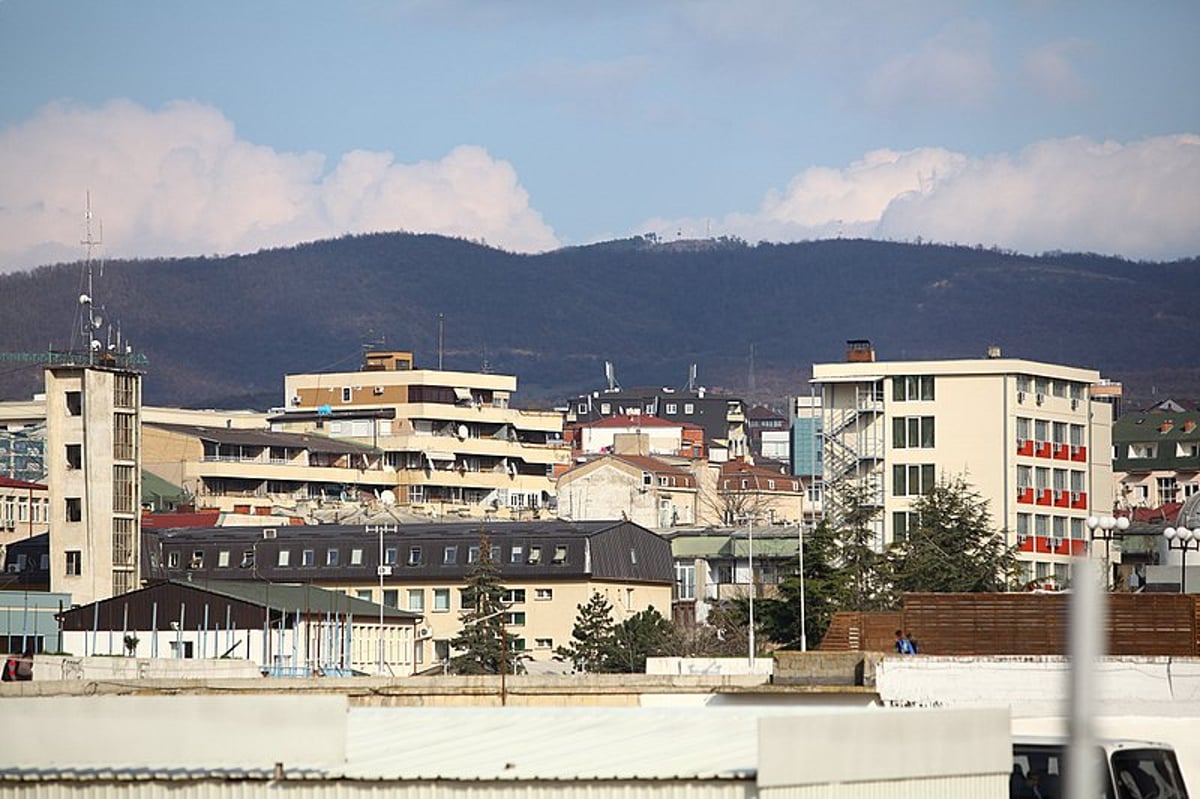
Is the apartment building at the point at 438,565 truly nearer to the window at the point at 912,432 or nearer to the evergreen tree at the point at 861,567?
the window at the point at 912,432

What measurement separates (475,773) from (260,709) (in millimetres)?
2178

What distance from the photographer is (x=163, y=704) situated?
24.2m

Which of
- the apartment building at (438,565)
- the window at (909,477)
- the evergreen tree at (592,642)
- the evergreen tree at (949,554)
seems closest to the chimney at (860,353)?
the window at (909,477)

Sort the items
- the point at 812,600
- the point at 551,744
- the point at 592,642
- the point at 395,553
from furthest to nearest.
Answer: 1. the point at 395,553
2. the point at 592,642
3. the point at 812,600
4. the point at 551,744

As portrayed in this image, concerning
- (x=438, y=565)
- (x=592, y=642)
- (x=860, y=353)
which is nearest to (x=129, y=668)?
(x=592, y=642)

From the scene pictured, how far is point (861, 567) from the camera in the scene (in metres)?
98.4

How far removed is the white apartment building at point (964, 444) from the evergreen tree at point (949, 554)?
63.3 ft

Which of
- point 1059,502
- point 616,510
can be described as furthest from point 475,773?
point 616,510

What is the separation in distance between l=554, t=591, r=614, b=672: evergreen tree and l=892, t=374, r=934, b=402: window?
19.5 metres

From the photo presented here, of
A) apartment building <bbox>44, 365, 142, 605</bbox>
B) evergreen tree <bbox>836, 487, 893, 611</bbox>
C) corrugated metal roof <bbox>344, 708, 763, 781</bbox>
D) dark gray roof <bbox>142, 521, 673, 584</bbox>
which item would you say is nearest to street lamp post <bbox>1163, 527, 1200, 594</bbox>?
evergreen tree <bbox>836, 487, 893, 611</bbox>

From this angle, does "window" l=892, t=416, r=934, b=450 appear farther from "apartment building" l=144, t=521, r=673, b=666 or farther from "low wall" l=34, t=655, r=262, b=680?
"low wall" l=34, t=655, r=262, b=680

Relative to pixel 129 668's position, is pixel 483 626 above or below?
above

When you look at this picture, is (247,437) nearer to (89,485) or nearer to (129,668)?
(89,485)

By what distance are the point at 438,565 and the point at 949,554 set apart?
134 feet
